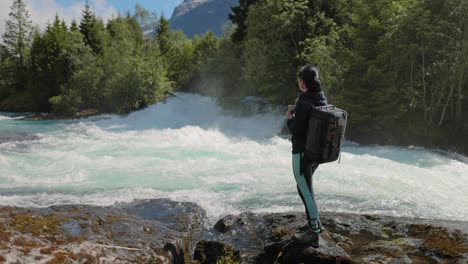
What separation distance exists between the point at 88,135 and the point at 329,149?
19.1 metres

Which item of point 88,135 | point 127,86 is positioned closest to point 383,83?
point 88,135

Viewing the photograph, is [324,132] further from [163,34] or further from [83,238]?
[163,34]

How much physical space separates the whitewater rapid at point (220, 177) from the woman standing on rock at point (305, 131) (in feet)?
9.71

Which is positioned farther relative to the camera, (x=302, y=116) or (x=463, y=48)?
(x=463, y=48)

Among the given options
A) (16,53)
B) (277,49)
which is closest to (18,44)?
(16,53)

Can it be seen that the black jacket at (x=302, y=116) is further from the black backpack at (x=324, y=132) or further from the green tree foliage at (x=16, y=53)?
the green tree foliage at (x=16, y=53)

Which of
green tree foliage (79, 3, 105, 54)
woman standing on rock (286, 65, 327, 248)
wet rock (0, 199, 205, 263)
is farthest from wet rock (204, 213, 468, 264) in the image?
green tree foliage (79, 3, 105, 54)

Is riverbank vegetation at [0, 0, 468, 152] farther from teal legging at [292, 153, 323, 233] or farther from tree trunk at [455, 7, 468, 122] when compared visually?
teal legging at [292, 153, 323, 233]

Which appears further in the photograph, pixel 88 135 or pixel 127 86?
pixel 127 86

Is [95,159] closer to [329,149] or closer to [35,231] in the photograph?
[35,231]

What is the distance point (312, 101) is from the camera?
4363 mm

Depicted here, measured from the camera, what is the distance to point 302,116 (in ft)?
14.2

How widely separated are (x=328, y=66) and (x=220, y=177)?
41.4ft

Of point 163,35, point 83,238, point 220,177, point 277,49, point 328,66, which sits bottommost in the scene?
point 220,177
